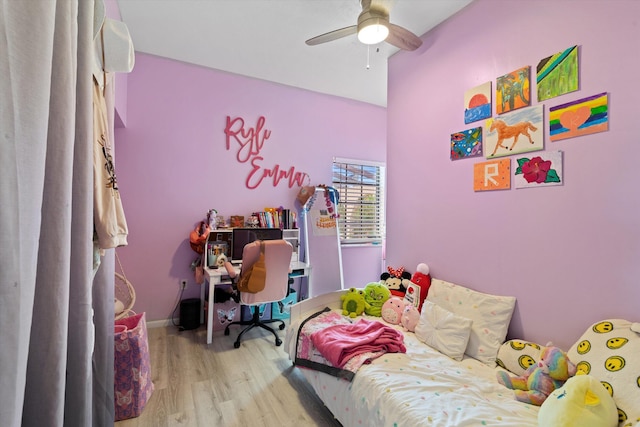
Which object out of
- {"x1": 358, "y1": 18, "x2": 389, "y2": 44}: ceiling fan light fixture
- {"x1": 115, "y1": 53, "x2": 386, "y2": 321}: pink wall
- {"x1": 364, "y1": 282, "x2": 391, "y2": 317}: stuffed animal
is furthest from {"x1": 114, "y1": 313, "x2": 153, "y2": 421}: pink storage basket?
Answer: {"x1": 358, "y1": 18, "x2": 389, "y2": 44}: ceiling fan light fixture

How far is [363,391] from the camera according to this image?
5.12 feet

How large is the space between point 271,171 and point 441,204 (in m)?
2.11

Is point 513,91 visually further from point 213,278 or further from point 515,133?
point 213,278

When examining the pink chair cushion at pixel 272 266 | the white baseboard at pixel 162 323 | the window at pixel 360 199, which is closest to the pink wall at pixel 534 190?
the pink chair cushion at pixel 272 266

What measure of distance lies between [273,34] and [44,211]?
2.58 m

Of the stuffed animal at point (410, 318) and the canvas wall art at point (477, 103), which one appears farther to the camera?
the stuffed animal at point (410, 318)

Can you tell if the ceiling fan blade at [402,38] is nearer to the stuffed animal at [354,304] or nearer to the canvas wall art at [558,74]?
the canvas wall art at [558,74]

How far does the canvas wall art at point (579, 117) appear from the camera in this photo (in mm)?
1501

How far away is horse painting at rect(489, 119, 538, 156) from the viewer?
181 cm

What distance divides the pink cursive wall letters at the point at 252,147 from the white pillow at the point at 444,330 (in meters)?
2.37

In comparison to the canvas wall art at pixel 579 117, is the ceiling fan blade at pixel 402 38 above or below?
above

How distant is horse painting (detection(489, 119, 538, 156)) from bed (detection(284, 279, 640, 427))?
3.33 ft

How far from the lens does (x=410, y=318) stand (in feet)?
7.33

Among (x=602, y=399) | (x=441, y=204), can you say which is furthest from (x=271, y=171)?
(x=602, y=399)
